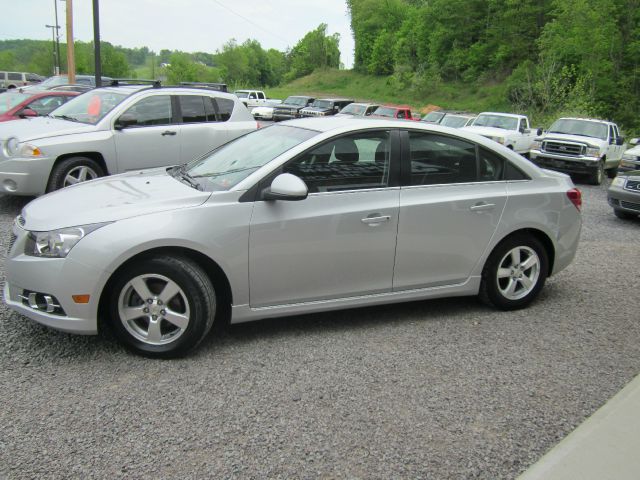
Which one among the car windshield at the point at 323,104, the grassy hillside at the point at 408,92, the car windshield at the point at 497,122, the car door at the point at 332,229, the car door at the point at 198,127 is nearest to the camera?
the car door at the point at 332,229

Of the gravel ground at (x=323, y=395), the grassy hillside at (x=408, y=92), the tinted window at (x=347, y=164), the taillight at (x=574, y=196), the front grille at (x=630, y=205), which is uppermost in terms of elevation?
the grassy hillside at (x=408, y=92)

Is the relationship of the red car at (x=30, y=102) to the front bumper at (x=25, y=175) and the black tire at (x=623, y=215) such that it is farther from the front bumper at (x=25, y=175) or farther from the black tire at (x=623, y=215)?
the black tire at (x=623, y=215)

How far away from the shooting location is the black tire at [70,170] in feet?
26.0

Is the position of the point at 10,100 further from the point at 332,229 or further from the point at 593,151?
the point at 593,151

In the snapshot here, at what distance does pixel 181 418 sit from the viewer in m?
3.27

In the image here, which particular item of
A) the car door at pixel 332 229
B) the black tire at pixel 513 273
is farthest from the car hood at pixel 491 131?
the car door at pixel 332 229

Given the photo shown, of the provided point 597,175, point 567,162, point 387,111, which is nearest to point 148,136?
point 567,162

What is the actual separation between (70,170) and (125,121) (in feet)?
3.56

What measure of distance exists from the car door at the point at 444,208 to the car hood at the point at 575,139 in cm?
1257

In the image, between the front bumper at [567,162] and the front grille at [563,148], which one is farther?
the front grille at [563,148]

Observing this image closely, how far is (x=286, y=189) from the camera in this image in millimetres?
4000

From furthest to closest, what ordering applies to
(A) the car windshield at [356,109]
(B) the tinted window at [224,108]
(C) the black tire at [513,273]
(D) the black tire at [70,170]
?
1. (A) the car windshield at [356,109]
2. (B) the tinted window at [224,108]
3. (D) the black tire at [70,170]
4. (C) the black tire at [513,273]

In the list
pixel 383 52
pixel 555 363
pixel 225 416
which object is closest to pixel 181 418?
pixel 225 416

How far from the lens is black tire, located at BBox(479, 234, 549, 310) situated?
503 centimetres
